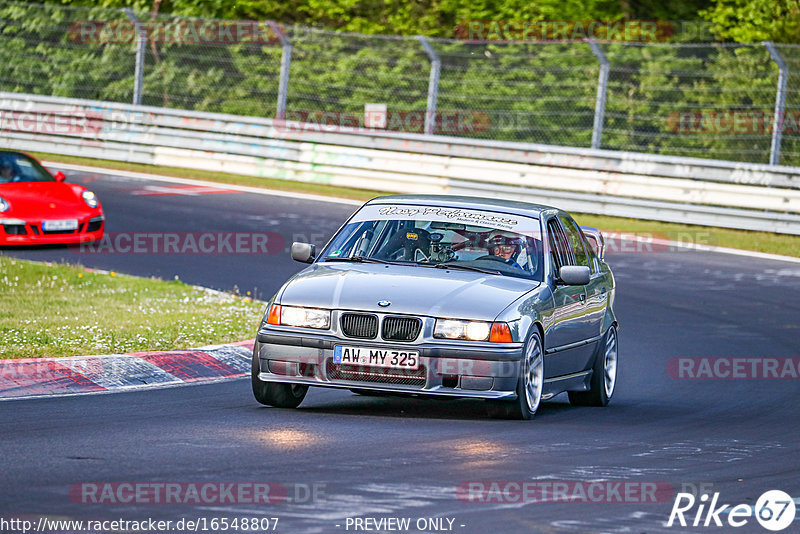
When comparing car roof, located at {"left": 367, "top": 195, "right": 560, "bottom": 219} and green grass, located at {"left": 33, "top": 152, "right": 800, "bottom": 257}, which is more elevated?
car roof, located at {"left": 367, "top": 195, "right": 560, "bottom": 219}

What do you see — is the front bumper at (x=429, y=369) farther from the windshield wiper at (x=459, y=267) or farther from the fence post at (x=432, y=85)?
the fence post at (x=432, y=85)

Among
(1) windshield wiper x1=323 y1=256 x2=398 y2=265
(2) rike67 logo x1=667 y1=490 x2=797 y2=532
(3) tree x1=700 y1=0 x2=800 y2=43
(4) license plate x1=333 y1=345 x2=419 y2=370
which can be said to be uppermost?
(3) tree x1=700 y1=0 x2=800 y2=43

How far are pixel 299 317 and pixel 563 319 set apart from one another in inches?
77.6

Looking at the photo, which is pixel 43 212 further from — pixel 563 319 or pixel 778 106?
pixel 778 106

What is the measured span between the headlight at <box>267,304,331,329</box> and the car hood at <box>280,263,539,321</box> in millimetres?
41

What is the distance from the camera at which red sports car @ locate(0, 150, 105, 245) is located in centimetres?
1738

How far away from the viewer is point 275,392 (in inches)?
365

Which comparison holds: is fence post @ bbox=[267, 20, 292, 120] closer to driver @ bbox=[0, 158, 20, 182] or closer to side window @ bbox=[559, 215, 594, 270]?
driver @ bbox=[0, 158, 20, 182]

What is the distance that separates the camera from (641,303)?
1593cm

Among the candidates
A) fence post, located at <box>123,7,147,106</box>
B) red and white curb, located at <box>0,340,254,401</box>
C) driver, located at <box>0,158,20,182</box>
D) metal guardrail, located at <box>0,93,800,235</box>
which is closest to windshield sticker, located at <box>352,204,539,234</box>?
red and white curb, located at <box>0,340,254,401</box>

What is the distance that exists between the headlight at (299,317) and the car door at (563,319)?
1529 millimetres

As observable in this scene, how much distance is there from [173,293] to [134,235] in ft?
14.4

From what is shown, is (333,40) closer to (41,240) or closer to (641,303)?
(41,240)

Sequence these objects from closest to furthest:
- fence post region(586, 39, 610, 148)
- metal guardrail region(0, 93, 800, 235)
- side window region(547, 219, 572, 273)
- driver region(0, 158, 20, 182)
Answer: side window region(547, 219, 572, 273) < driver region(0, 158, 20, 182) < metal guardrail region(0, 93, 800, 235) < fence post region(586, 39, 610, 148)
